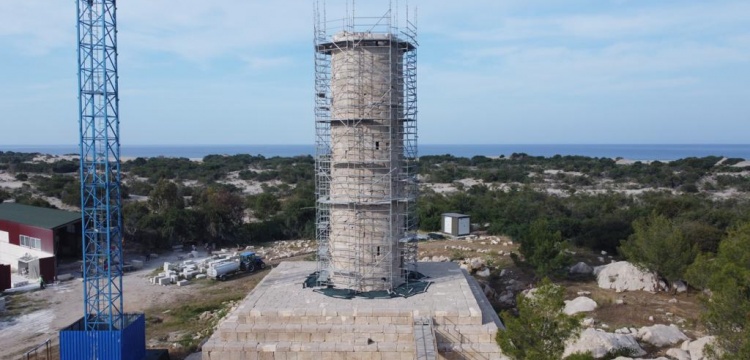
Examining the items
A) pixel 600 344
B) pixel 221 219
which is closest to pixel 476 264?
pixel 600 344

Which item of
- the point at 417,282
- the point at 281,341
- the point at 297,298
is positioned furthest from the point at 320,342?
the point at 417,282

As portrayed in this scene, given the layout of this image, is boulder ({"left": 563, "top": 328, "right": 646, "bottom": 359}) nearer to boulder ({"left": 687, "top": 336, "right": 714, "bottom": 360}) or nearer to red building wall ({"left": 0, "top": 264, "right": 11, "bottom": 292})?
boulder ({"left": 687, "top": 336, "right": 714, "bottom": 360})

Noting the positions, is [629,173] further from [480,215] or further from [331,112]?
[331,112]

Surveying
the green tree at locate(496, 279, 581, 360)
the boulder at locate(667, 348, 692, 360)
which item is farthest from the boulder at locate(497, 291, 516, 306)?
the green tree at locate(496, 279, 581, 360)

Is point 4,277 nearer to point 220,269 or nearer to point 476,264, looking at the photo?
point 220,269

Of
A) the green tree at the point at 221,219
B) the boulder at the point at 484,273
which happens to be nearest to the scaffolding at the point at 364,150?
the boulder at the point at 484,273

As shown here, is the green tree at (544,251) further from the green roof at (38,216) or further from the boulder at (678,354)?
the green roof at (38,216)

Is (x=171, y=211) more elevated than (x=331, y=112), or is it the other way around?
(x=331, y=112)
